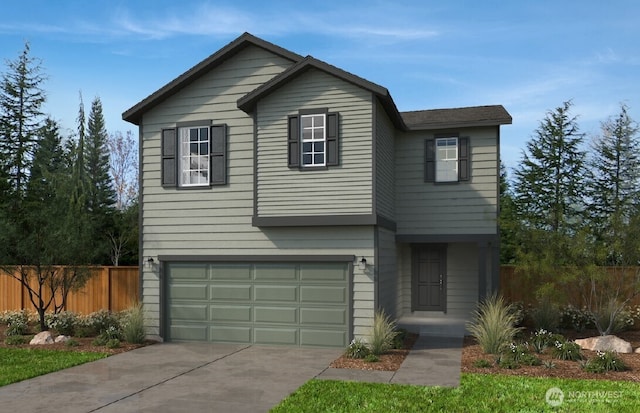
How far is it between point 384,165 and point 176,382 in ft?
22.6

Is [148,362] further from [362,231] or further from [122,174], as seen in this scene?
[122,174]

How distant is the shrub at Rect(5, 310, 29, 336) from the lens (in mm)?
14227

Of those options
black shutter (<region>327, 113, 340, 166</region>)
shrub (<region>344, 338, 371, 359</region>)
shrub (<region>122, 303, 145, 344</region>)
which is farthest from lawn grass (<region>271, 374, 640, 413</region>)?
shrub (<region>122, 303, 145, 344</region>)

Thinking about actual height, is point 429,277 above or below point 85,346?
above

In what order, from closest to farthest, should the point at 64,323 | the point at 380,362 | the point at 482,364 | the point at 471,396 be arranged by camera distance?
the point at 471,396
the point at 482,364
the point at 380,362
the point at 64,323

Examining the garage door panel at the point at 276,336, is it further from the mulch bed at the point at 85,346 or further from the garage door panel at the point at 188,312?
the mulch bed at the point at 85,346

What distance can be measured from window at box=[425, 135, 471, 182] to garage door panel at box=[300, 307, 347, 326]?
472 cm

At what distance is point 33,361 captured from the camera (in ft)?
36.2

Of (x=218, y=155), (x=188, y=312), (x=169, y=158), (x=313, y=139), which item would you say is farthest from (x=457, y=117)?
(x=188, y=312)

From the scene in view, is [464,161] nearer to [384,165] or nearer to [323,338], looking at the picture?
[384,165]

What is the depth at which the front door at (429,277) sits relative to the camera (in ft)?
52.3

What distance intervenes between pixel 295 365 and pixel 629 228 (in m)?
8.13

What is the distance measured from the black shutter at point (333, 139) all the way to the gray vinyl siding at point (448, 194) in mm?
3404

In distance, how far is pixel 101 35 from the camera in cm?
1761
